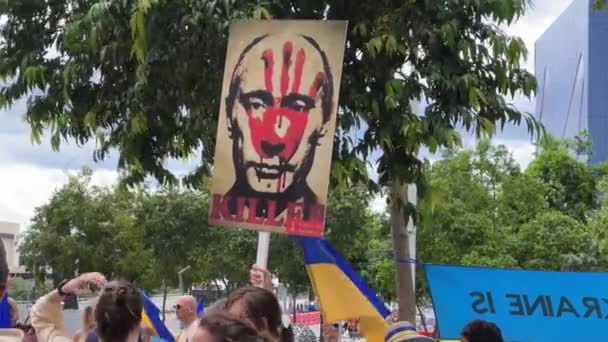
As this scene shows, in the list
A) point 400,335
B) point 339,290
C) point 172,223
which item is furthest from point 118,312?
point 172,223

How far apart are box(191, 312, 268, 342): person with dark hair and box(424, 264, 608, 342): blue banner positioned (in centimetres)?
447

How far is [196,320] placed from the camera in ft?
13.6

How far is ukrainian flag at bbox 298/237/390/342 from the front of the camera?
22.1ft

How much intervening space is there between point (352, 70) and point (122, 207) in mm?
27515

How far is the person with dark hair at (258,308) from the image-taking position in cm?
356

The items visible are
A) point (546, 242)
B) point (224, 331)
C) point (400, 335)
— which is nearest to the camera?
point (224, 331)

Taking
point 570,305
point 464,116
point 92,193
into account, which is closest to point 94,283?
point 464,116

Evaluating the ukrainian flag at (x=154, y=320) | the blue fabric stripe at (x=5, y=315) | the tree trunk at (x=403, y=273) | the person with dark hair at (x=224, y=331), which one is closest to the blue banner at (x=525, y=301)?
the tree trunk at (x=403, y=273)

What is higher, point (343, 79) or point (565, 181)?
point (565, 181)

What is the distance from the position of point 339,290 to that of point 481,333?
1.64m

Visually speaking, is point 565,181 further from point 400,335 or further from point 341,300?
point 400,335

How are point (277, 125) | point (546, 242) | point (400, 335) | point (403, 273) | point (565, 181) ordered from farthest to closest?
1. point (565, 181)
2. point (546, 242)
3. point (403, 273)
4. point (277, 125)
5. point (400, 335)

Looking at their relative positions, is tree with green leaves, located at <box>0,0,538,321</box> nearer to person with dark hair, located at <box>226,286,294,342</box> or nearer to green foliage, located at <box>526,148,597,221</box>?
person with dark hair, located at <box>226,286,294,342</box>

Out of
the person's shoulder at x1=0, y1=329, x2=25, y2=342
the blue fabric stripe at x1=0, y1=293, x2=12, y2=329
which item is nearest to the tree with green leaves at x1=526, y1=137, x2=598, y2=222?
the blue fabric stripe at x1=0, y1=293, x2=12, y2=329
